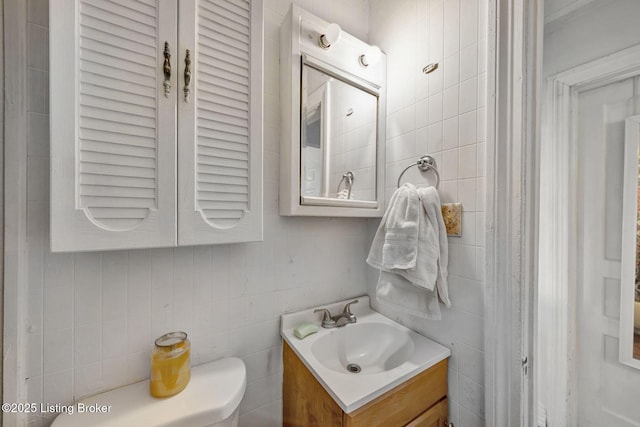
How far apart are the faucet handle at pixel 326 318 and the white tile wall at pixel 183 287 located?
0.18ft

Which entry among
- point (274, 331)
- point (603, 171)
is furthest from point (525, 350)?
point (603, 171)

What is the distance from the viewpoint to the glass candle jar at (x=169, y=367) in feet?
2.34

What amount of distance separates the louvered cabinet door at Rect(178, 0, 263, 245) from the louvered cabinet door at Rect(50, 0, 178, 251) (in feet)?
0.12

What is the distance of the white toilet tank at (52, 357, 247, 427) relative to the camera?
64 cm

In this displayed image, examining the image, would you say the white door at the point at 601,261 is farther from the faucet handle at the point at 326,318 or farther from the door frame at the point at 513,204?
the faucet handle at the point at 326,318

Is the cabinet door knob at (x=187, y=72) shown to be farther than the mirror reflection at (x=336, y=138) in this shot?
No

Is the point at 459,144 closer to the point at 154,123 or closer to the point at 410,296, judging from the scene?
the point at 410,296

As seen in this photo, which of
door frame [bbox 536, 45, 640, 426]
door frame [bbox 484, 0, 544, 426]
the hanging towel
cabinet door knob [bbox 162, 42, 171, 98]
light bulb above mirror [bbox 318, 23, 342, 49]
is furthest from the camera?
door frame [bbox 536, 45, 640, 426]

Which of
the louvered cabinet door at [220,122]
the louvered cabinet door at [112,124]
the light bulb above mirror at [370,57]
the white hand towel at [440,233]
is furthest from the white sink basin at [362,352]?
the light bulb above mirror at [370,57]

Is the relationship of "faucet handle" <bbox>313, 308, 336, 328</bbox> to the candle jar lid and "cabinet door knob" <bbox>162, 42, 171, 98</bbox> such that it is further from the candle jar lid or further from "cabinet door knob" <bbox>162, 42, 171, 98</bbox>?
"cabinet door knob" <bbox>162, 42, 171, 98</bbox>

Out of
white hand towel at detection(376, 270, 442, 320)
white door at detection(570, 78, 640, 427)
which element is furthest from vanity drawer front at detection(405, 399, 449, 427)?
white door at detection(570, 78, 640, 427)

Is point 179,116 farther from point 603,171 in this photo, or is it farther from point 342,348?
point 603,171

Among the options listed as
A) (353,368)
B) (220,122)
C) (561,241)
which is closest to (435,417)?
(353,368)

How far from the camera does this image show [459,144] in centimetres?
90
